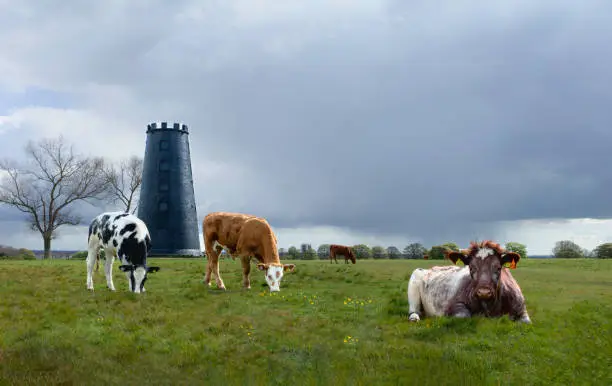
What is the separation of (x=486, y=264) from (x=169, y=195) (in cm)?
3538

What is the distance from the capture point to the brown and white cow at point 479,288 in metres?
9.52

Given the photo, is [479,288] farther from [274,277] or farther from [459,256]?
[274,277]

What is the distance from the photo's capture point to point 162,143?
42.3 metres

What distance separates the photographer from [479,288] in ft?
30.9

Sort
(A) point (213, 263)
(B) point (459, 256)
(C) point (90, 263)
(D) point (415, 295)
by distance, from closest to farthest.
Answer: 1. (B) point (459, 256)
2. (D) point (415, 295)
3. (C) point (90, 263)
4. (A) point (213, 263)

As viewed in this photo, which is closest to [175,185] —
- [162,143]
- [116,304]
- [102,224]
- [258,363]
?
[162,143]

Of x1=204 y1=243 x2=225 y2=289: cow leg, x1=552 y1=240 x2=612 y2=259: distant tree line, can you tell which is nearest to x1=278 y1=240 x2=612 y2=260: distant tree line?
x1=552 y1=240 x2=612 y2=259: distant tree line

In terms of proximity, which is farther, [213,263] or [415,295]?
[213,263]

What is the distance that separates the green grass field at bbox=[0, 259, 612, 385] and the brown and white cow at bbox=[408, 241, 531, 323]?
42 centimetres

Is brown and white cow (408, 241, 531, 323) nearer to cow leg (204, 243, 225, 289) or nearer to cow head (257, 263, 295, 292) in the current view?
cow head (257, 263, 295, 292)

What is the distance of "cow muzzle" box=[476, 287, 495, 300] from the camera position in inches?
368

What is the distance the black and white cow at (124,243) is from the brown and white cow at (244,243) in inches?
118

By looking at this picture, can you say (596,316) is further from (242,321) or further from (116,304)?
(116,304)

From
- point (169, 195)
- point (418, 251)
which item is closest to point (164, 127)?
point (169, 195)
